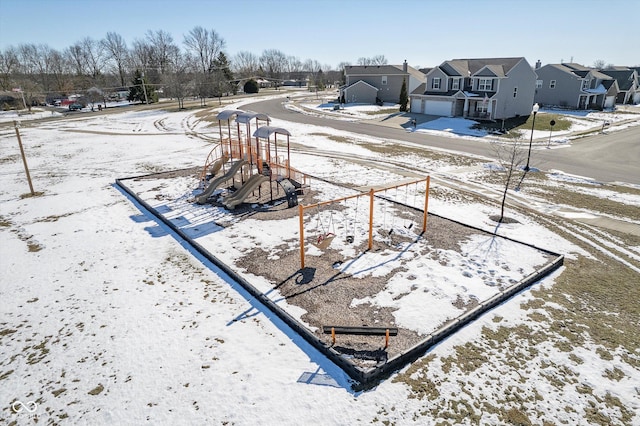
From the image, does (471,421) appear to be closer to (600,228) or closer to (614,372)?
(614,372)

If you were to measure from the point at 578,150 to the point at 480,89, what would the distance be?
14741 mm

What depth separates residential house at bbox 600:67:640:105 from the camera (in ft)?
192

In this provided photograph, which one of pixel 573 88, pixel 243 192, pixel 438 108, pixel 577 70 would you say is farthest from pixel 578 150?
pixel 577 70

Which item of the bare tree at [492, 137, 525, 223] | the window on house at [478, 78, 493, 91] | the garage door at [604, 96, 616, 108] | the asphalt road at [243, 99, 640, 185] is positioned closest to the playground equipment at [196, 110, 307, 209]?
the bare tree at [492, 137, 525, 223]

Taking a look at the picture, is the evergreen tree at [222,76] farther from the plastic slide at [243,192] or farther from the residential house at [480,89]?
the plastic slide at [243,192]

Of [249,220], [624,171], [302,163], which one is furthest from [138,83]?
[624,171]

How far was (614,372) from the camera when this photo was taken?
7.38 m

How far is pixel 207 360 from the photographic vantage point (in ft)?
25.2

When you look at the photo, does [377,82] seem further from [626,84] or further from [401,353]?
[401,353]

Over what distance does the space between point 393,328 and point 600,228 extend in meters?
11.5

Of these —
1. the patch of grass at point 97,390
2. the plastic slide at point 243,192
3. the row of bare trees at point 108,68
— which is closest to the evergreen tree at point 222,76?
the row of bare trees at point 108,68

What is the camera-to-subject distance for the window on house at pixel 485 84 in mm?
40619

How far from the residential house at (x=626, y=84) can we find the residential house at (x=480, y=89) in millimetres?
26792

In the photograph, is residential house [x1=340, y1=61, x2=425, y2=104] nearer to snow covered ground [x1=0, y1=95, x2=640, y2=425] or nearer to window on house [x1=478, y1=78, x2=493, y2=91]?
window on house [x1=478, y1=78, x2=493, y2=91]
